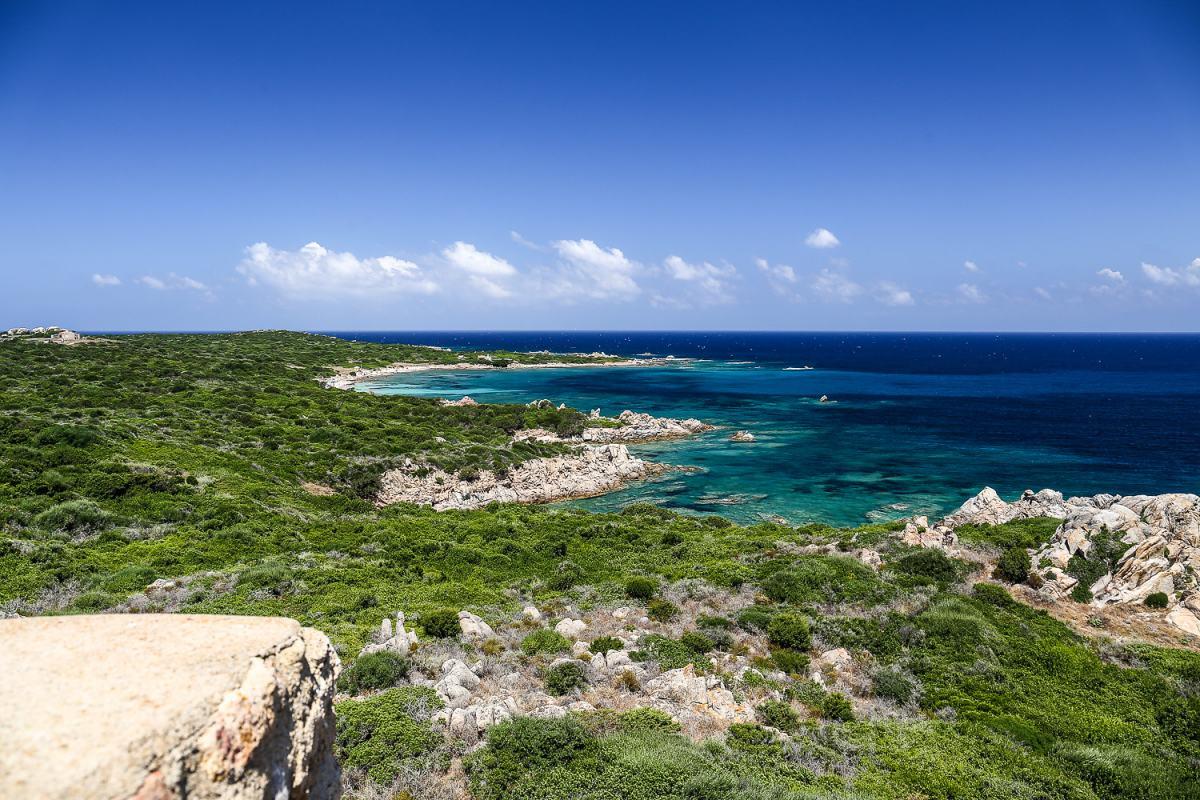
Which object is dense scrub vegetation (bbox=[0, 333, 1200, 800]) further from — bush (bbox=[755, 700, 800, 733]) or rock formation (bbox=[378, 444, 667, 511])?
rock formation (bbox=[378, 444, 667, 511])

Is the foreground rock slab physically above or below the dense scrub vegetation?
above

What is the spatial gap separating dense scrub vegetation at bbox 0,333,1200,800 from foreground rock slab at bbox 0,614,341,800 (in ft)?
13.5

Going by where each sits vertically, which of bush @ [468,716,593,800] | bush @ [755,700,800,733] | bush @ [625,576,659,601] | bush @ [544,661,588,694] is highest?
bush @ [468,716,593,800]

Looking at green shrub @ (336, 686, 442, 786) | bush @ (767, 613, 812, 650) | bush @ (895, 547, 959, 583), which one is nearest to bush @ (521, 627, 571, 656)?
green shrub @ (336, 686, 442, 786)

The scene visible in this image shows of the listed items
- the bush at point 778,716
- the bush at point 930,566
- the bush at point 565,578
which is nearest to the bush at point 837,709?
the bush at point 778,716

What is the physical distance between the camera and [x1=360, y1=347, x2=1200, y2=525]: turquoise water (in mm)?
41062

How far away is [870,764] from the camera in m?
9.42

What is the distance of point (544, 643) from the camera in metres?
13.1

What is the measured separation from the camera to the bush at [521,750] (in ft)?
27.1

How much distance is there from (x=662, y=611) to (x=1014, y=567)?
38.8ft

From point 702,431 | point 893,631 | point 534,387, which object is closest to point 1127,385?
point 702,431

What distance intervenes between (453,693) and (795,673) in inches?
293

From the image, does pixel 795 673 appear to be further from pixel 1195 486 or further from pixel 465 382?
pixel 465 382

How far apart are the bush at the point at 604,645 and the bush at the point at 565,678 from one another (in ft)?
3.76
